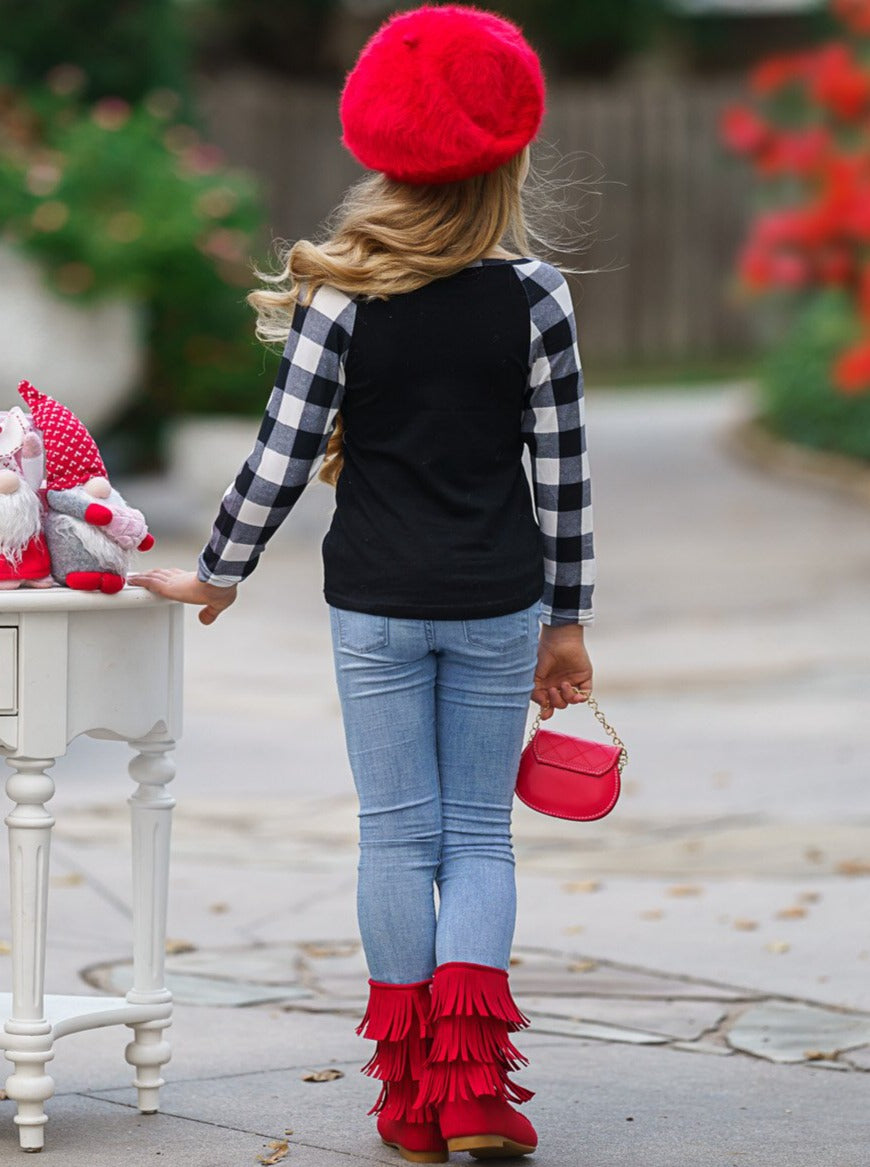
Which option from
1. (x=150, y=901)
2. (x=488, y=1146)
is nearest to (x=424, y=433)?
(x=150, y=901)

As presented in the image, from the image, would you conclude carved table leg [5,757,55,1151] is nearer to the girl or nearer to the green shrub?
the girl

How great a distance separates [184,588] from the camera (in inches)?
124

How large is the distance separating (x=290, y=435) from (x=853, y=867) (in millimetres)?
2699

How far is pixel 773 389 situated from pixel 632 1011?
11147 mm

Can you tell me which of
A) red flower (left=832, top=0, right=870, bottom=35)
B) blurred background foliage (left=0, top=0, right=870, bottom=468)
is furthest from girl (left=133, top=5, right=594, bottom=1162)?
red flower (left=832, top=0, right=870, bottom=35)

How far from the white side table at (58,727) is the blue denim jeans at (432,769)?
31 centimetres

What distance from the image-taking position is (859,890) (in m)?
4.96

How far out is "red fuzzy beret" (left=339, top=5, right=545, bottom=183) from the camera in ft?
9.75

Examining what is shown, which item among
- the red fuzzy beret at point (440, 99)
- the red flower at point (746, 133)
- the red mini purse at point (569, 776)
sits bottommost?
the red mini purse at point (569, 776)

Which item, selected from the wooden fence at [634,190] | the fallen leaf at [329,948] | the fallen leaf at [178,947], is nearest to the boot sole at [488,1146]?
the fallen leaf at [329,948]

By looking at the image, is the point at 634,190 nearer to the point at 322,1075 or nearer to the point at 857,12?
the point at 857,12

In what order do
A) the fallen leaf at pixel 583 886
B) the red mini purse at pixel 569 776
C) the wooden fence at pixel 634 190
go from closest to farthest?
the red mini purse at pixel 569 776 → the fallen leaf at pixel 583 886 → the wooden fence at pixel 634 190

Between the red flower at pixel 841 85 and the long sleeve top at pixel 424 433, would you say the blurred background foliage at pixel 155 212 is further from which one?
the long sleeve top at pixel 424 433

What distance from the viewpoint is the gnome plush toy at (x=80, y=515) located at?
310cm
